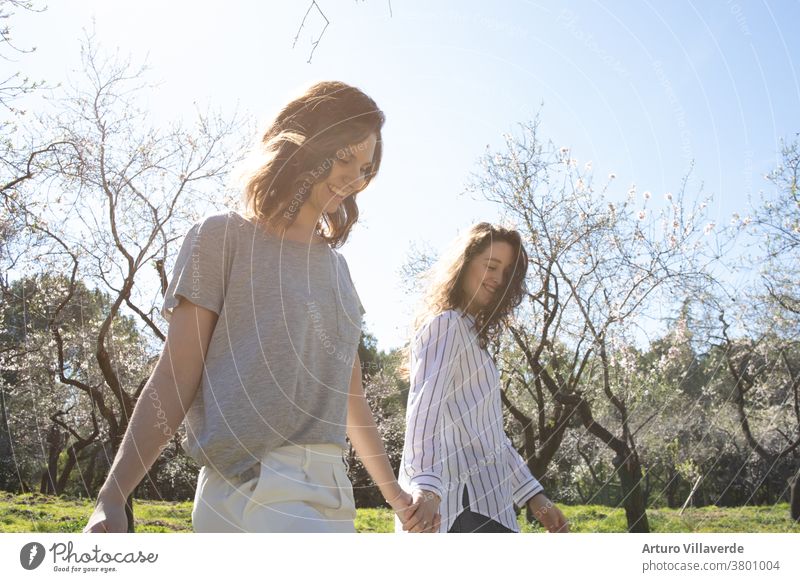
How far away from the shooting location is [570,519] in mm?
7102

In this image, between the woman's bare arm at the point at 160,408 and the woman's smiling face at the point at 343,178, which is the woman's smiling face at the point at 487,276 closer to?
the woman's smiling face at the point at 343,178

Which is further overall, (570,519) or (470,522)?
(570,519)

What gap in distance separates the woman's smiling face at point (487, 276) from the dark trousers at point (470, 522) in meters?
0.61

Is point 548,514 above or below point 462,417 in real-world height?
below

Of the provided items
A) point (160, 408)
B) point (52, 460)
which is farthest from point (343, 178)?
point (52, 460)

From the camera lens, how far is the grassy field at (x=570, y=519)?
21.3ft

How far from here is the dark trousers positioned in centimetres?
204

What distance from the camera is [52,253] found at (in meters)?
6.22

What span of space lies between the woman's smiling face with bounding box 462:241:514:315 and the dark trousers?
605 mm

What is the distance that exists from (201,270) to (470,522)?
1.12 meters

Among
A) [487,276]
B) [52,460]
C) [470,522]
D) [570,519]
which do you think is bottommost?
[570,519]

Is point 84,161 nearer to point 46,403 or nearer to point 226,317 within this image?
point 46,403

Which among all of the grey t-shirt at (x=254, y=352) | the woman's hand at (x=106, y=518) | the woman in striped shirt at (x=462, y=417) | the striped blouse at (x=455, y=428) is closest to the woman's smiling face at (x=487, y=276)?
the woman in striped shirt at (x=462, y=417)

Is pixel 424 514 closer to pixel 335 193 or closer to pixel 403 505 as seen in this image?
pixel 403 505
